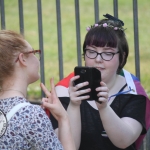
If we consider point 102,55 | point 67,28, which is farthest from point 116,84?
point 67,28

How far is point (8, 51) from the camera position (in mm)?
3471

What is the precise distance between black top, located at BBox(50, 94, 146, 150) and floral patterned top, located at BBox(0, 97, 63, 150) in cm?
91

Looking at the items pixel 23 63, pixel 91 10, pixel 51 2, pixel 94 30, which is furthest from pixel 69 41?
pixel 23 63

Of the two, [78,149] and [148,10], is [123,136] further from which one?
[148,10]

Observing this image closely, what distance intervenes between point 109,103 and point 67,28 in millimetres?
7322

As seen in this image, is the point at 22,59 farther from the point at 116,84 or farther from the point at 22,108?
the point at 116,84

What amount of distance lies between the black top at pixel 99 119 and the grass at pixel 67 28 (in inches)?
168

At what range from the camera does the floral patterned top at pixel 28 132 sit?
11.1ft

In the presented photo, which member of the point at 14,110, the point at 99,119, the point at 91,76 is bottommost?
the point at 99,119

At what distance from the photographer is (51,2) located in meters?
13.2

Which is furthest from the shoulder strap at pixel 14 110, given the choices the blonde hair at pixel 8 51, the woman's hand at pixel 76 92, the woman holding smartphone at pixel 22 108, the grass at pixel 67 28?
the grass at pixel 67 28

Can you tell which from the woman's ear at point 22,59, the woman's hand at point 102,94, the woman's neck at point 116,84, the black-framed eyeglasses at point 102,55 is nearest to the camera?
the woman's ear at point 22,59

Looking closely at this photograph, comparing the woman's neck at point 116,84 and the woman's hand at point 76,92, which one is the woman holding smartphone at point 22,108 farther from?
the woman's neck at point 116,84

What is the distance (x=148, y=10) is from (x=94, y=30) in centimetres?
758
